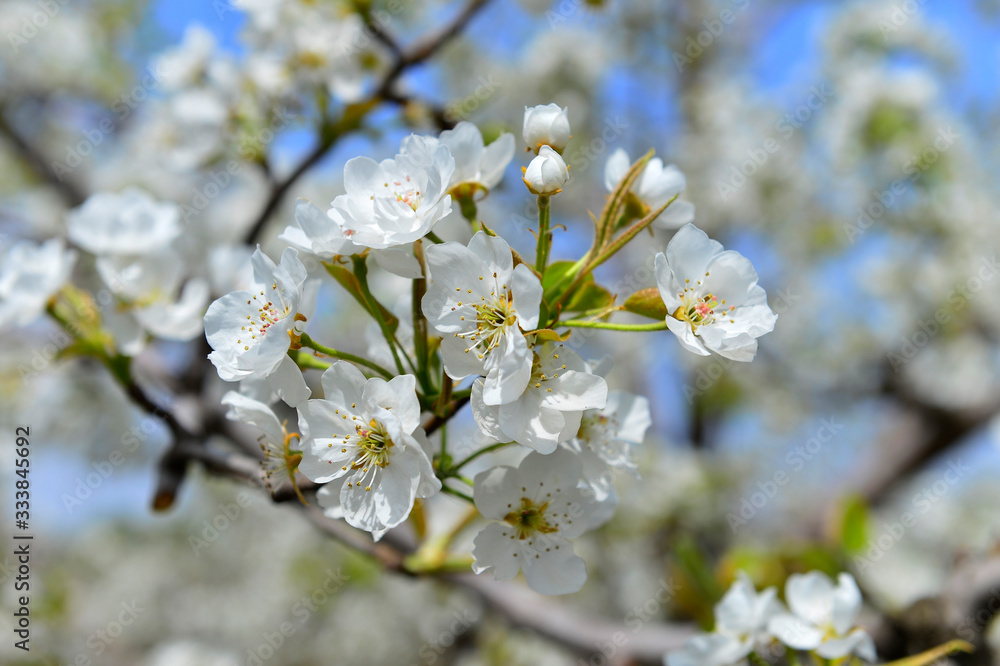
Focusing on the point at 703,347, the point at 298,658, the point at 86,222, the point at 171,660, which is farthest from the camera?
the point at 298,658

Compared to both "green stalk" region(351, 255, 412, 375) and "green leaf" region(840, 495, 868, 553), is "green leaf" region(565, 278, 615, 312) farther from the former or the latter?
"green leaf" region(840, 495, 868, 553)

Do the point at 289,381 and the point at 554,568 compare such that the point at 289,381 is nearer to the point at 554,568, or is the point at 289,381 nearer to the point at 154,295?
the point at 554,568

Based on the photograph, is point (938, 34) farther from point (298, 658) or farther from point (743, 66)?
point (298, 658)

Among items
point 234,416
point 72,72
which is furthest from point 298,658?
point 234,416

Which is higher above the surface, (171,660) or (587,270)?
Answer: (587,270)

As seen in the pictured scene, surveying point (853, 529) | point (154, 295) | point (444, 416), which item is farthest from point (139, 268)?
point (853, 529)

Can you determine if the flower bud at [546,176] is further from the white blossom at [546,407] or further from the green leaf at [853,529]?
the green leaf at [853,529]
